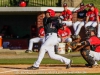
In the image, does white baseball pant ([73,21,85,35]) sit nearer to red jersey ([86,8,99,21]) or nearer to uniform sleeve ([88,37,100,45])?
red jersey ([86,8,99,21])

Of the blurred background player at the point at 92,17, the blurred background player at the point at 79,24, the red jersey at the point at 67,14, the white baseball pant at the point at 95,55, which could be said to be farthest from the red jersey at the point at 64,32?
the white baseball pant at the point at 95,55

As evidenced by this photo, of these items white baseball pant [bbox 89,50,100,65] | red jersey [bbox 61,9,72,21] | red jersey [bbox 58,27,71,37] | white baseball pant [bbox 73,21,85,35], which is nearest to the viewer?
white baseball pant [bbox 89,50,100,65]

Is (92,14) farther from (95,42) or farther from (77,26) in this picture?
(95,42)

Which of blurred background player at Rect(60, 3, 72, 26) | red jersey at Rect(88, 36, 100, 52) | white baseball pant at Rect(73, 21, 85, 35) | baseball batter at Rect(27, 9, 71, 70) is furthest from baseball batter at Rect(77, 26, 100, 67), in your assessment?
blurred background player at Rect(60, 3, 72, 26)

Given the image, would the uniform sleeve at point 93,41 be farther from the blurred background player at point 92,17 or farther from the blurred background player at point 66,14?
the blurred background player at point 66,14

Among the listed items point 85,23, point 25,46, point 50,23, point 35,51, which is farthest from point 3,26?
point 50,23

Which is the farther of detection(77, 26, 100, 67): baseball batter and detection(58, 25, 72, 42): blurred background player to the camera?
detection(58, 25, 72, 42): blurred background player

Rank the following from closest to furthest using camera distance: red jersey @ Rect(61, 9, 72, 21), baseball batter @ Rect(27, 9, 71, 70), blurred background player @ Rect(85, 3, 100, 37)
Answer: baseball batter @ Rect(27, 9, 71, 70), blurred background player @ Rect(85, 3, 100, 37), red jersey @ Rect(61, 9, 72, 21)

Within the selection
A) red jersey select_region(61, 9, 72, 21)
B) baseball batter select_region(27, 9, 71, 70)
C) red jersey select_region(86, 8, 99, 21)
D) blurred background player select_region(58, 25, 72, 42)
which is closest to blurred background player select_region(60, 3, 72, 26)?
red jersey select_region(61, 9, 72, 21)

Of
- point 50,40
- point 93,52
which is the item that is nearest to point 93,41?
point 93,52

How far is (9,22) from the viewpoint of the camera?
27250 millimetres

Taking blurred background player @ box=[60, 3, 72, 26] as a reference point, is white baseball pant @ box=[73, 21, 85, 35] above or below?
below

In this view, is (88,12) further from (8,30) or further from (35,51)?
(8,30)

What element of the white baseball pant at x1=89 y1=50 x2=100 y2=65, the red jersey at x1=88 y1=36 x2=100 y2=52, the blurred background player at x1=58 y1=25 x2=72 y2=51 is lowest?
the blurred background player at x1=58 y1=25 x2=72 y2=51
